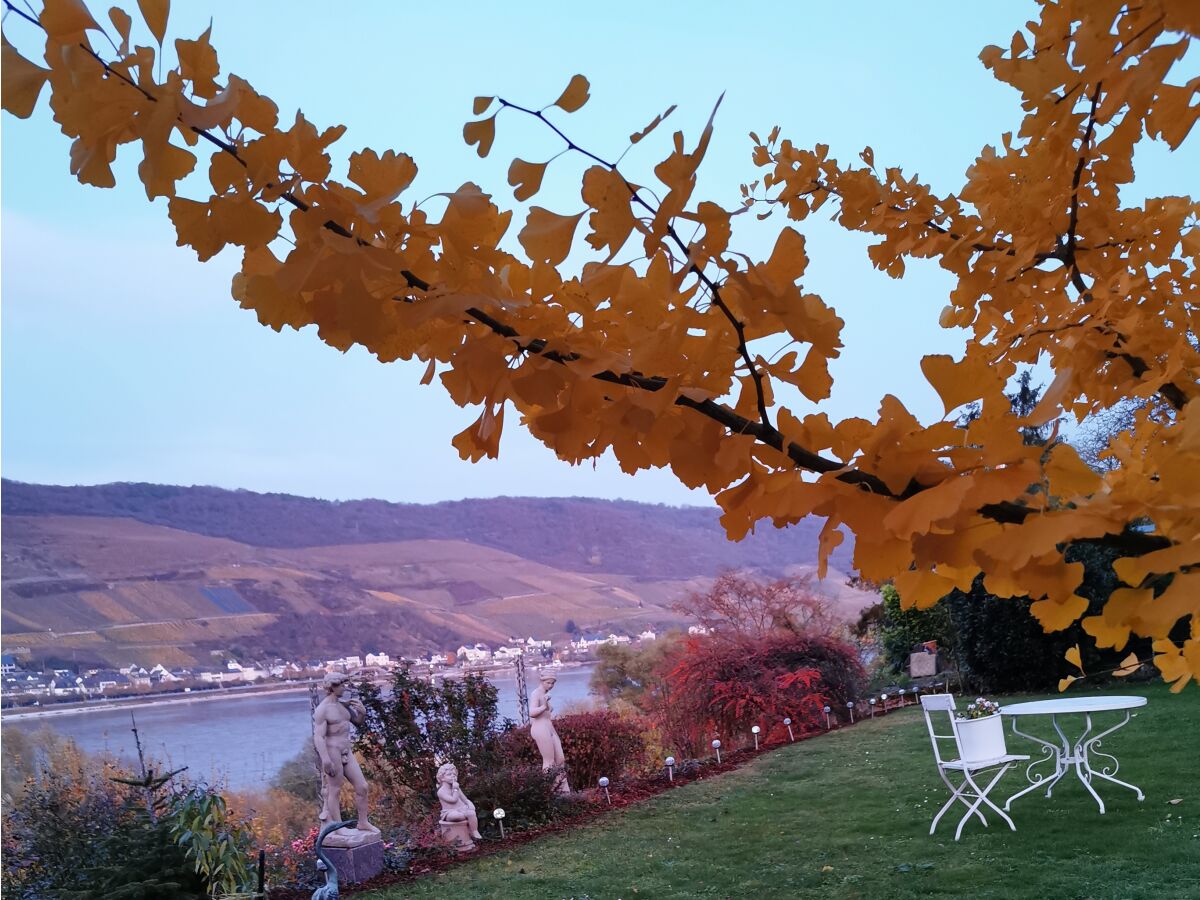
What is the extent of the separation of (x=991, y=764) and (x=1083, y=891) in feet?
3.83

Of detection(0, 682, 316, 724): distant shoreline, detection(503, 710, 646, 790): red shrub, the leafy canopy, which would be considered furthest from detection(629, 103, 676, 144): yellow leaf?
detection(0, 682, 316, 724): distant shoreline

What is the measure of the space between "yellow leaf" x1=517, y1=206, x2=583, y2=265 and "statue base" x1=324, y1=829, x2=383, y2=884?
20.1 feet

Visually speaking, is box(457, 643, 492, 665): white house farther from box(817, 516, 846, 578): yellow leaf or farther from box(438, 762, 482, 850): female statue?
box(817, 516, 846, 578): yellow leaf

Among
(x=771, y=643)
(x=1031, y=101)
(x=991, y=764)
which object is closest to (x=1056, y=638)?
(x=771, y=643)

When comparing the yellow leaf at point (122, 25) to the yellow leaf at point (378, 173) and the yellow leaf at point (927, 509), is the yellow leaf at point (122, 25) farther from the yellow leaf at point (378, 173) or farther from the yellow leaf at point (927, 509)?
the yellow leaf at point (927, 509)

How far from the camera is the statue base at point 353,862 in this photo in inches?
225

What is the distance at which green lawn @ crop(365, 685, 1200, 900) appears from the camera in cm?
413

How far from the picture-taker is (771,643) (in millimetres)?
10383

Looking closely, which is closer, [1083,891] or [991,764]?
[1083,891]

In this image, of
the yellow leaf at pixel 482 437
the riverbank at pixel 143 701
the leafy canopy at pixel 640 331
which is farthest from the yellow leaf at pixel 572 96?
the riverbank at pixel 143 701

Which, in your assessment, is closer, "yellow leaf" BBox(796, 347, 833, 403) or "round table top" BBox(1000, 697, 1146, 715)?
"yellow leaf" BBox(796, 347, 833, 403)

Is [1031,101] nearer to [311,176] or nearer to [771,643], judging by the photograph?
[311,176]

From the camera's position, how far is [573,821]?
263 inches

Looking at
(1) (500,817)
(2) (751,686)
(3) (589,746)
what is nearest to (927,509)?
(1) (500,817)
